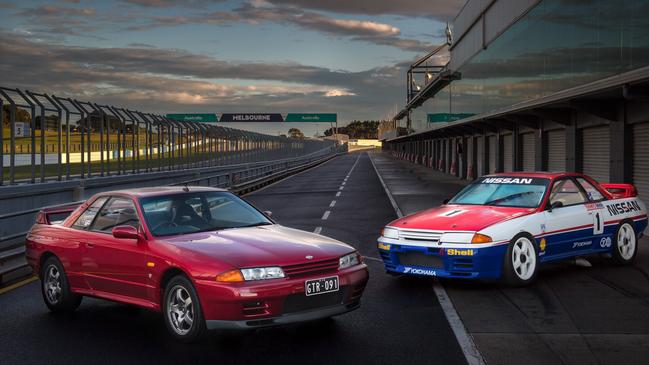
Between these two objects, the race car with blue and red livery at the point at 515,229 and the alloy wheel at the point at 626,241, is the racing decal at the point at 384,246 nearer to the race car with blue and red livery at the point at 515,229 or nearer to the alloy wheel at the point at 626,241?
the race car with blue and red livery at the point at 515,229

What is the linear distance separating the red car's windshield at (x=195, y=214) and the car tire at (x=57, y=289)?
4.67ft

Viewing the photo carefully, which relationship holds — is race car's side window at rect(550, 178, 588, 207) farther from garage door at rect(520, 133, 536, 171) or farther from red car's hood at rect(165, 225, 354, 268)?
garage door at rect(520, 133, 536, 171)

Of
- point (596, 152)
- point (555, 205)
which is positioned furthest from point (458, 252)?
point (596, 152)

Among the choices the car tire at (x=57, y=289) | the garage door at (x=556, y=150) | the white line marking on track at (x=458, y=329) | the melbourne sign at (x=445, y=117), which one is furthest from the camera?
the melbourne sign at (x=445, y=117)

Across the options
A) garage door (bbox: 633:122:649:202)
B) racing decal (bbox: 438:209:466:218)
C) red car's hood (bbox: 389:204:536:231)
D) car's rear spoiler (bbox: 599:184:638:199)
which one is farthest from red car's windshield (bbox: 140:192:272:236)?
garage door (bbox: 633:122:649:202)

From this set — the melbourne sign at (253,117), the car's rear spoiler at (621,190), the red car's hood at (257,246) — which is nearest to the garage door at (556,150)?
the car's rear spoiler at (621,190)

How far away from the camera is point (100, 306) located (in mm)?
8148

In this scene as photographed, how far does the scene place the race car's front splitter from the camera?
8.67 m

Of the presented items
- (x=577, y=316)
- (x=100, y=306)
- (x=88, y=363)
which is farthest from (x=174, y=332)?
(x=577, y=316)

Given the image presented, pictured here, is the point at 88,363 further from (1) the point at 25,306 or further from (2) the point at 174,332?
(1) the point at 25,306

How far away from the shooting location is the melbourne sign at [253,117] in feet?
355

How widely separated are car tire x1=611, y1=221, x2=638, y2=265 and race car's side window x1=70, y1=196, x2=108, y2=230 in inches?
288

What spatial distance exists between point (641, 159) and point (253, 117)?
95328 mm

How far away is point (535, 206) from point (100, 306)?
5.73 metres
